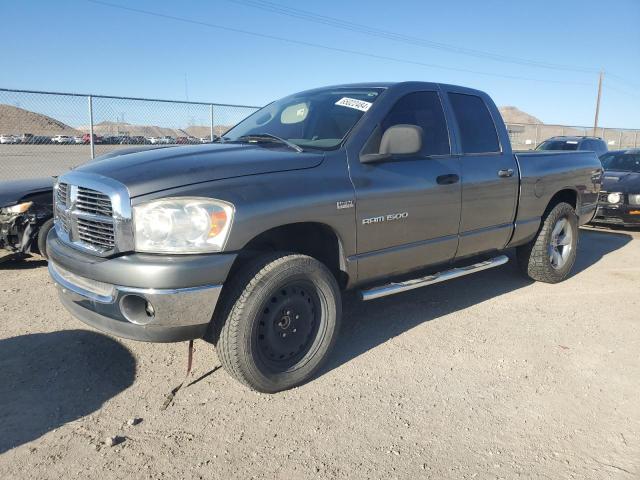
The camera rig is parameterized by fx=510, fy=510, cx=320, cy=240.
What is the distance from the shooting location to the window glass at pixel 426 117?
4016 millimetres

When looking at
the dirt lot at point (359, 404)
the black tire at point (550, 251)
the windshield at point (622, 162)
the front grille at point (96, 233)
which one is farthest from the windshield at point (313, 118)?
the windshield at point (622, 162)

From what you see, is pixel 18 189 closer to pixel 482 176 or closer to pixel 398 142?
pixel 398 142

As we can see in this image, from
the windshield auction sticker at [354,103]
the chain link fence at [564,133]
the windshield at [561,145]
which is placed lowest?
the windshield at [561,145]

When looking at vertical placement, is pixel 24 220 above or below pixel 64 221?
below

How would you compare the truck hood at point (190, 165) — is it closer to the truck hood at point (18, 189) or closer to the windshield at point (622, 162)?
the truck hood at point (18, 189)

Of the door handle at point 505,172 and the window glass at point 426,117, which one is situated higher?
the window glass at point 426,117

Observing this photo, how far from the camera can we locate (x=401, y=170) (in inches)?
149

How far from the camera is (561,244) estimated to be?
230 inches

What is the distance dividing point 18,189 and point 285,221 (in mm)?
4163

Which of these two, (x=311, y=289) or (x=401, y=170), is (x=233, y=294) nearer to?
(x=311, y=289)

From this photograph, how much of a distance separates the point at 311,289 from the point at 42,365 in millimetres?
1916

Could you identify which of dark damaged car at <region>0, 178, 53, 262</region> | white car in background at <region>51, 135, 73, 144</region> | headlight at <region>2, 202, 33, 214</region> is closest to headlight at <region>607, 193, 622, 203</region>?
dark damaged car at <region>0, 178, 53, 262</region>

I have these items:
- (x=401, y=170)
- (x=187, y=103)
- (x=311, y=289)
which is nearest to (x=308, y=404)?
(x=311, y=289)

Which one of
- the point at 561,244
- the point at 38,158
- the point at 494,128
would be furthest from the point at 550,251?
the point at 38,158
